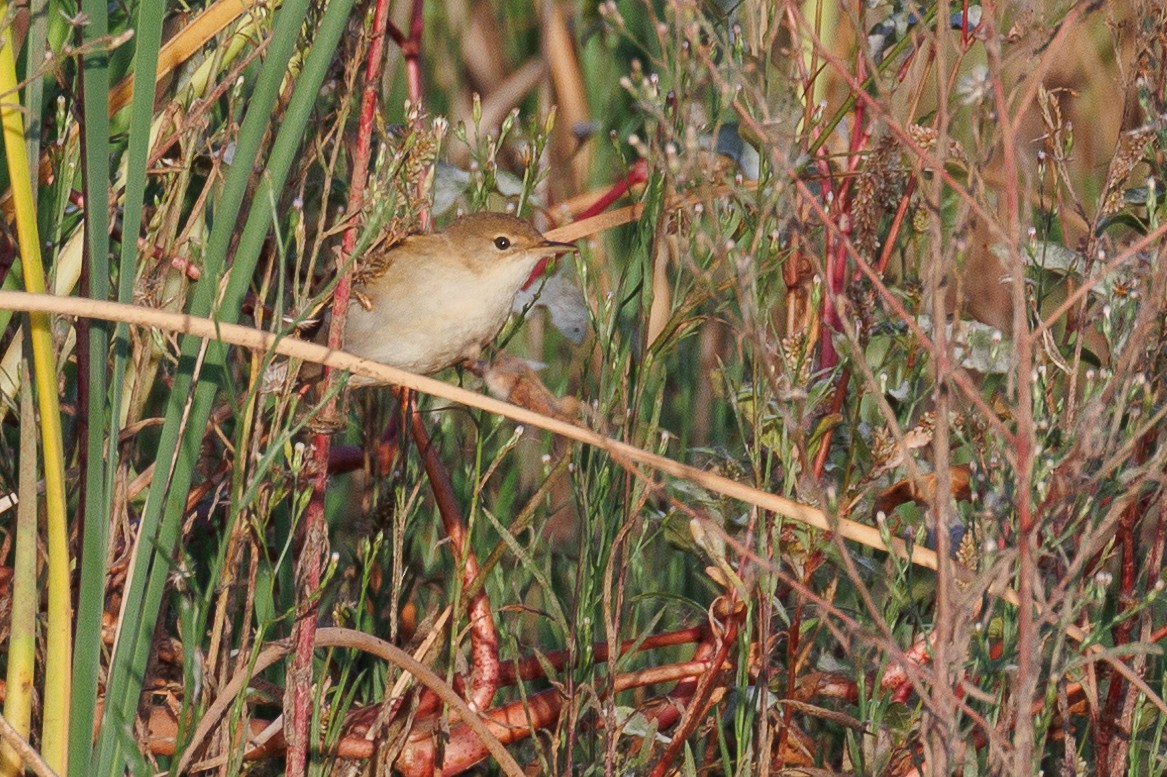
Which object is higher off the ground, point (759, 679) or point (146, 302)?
point (146, 302)

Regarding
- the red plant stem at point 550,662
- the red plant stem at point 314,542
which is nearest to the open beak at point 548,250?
the red plant stem at point 314,542

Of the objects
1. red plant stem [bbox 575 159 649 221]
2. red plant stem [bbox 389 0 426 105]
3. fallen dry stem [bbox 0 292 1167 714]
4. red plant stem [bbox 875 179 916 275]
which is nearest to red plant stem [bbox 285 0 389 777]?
fallen dry stem [bbox 0 292 1167 714]

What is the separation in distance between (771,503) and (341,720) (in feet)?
2.57

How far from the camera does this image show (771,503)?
167 cm

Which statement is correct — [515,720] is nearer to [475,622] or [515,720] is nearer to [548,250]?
[475,622]

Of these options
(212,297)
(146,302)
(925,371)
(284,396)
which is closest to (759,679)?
→ (925,371)

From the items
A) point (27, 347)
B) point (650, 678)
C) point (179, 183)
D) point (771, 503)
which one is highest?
point (179, 183)

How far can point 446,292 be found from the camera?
2.65m

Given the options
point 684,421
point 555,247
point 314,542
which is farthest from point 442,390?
point 684,421

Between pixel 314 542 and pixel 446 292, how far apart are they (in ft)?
2.77

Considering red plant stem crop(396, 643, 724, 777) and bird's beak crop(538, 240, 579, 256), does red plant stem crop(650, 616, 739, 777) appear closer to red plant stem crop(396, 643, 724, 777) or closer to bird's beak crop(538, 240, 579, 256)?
red plant stem crop(396, 643, 724, 777)

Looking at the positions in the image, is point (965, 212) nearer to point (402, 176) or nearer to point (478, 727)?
point (402, 176)

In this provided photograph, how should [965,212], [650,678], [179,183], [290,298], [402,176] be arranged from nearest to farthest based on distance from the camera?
1. [965,212]
2. [402,176]
3. [179,183]
4. [650,678]
5. [290,298]

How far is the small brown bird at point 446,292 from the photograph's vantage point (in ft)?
8.62
